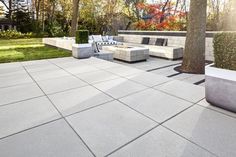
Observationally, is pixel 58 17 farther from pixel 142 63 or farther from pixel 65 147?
pixel 65 147

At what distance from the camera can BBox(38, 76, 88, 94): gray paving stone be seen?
4172mm

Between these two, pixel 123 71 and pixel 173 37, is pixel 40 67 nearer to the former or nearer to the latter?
pixel 123 71

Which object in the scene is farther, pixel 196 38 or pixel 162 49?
pixel 162 49

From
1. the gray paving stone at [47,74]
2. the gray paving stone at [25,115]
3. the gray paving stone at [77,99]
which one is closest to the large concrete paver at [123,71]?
the gray paving stone at [47,74]

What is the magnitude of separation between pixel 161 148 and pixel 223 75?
5.53 feet

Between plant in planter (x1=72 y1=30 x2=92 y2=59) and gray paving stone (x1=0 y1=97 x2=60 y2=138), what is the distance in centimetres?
437

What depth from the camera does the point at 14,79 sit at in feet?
16.3

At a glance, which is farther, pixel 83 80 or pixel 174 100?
pixel 83 80

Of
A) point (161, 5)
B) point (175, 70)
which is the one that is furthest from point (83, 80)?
point (161, 5)

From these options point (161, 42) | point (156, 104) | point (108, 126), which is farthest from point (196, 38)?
point (108, 126)

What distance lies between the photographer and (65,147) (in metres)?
2.20

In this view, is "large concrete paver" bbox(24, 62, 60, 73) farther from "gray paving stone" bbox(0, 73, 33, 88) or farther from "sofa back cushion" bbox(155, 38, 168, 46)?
"sofa back cushion" bbox(155, 38, 168, 46)

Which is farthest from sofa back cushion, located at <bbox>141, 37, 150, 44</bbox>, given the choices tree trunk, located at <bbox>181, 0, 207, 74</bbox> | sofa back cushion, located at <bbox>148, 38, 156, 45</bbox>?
tree trunk, located at <bbox>181, 0, 207, 74</bbox>

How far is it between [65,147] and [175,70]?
5.41 meters
